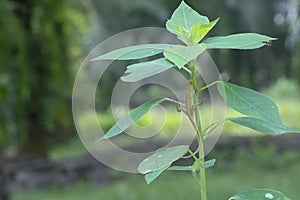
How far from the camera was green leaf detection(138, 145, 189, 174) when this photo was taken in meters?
Result: 0.50

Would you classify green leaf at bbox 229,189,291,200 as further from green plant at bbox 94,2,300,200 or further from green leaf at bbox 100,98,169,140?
green leaf at bbox 100,98,169,140

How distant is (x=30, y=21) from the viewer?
16.6 ft

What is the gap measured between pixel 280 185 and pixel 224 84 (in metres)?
4.00

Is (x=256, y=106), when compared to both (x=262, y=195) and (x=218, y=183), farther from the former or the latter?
(x=218, y=183)

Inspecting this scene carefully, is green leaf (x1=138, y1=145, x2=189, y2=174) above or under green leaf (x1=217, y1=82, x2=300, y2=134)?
under

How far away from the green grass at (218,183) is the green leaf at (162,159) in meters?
3.54

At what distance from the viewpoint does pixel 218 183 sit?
181 inches

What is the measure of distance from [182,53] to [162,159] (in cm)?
11

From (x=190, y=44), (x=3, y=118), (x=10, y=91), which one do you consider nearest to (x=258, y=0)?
(x=10, y=91)

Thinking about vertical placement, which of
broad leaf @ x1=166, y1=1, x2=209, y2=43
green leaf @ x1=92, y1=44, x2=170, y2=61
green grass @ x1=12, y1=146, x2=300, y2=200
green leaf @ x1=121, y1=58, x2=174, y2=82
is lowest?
green grass @ x1=12, y1=146, x2=300, y2=200

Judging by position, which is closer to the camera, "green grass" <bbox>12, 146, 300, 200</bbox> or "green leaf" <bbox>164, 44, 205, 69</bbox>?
"green leaf" <bbox>164, 44, 205, 69</bbox>

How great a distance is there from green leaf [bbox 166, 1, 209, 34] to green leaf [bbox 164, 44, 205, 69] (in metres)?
0.05

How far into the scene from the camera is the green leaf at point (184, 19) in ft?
1.78

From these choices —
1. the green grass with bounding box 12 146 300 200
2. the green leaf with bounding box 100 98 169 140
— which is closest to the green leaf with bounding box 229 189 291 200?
the green leaf with bounding box 100 98 169 140
